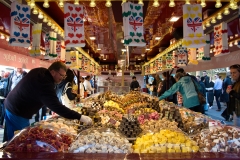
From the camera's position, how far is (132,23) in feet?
18.5

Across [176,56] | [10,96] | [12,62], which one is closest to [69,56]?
[12,62]

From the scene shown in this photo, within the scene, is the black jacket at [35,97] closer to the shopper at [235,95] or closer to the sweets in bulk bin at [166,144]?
the sweets in bulk bin at [166,144]

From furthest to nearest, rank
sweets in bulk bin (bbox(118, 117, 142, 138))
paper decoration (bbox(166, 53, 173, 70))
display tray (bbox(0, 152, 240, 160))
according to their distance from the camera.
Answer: paper decoration (bbox(166, 53, 173, 70)) → sweets in bulk bin (bbox(118, 117, 142, 138)) → display tray (bbox(0, 152, 240, 160))

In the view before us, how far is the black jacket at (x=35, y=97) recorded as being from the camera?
320 cm

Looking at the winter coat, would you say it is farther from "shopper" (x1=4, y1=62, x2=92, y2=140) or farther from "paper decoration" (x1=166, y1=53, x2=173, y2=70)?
"paper decoration" (x1=166, y1=53, x2=173, y2=70)

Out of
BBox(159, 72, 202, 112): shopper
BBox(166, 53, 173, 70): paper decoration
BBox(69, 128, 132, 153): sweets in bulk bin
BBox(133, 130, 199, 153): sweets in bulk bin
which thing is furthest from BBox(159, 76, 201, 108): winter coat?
BBox(166, 53, 173, 70): paper decoration

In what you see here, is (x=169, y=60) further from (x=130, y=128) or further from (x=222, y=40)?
(x=130, y=128)

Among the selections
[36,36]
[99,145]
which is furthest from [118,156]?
[36,36]

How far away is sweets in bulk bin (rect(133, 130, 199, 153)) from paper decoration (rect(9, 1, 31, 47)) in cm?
387

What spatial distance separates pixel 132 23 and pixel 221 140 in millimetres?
3720

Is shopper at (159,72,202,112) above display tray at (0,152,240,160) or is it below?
Answer: above

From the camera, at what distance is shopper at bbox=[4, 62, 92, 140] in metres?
3.23

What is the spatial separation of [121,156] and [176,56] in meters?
9.36

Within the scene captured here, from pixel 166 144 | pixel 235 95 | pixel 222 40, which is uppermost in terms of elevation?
pixel 222 40
